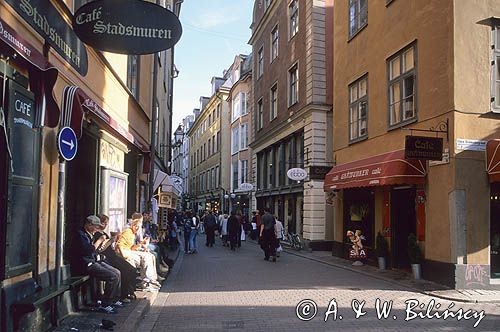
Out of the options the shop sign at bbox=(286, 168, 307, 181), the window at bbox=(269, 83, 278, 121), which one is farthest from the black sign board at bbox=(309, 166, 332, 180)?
the window at bbox=(269, 83, 278, 121)

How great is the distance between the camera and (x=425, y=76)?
12.0 metres

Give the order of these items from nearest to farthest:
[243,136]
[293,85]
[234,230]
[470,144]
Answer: [470,144], [234,230], [293,85], [243,136]

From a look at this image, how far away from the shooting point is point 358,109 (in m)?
16.0

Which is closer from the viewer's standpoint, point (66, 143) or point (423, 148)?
point (66, 143)

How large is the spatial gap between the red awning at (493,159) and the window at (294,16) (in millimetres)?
14389

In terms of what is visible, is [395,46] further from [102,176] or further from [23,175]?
[23,175]

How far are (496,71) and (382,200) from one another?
15.8 feet

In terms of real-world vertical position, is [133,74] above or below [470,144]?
above

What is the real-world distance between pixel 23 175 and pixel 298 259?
42.2 ft

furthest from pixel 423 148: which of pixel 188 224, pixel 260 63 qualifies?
pixel 260 63

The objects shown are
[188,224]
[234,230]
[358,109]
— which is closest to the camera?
[358,109]

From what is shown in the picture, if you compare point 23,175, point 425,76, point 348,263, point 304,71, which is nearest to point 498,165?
point 425,76

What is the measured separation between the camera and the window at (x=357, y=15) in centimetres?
1579

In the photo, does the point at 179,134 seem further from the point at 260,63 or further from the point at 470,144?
the point at 470,144
